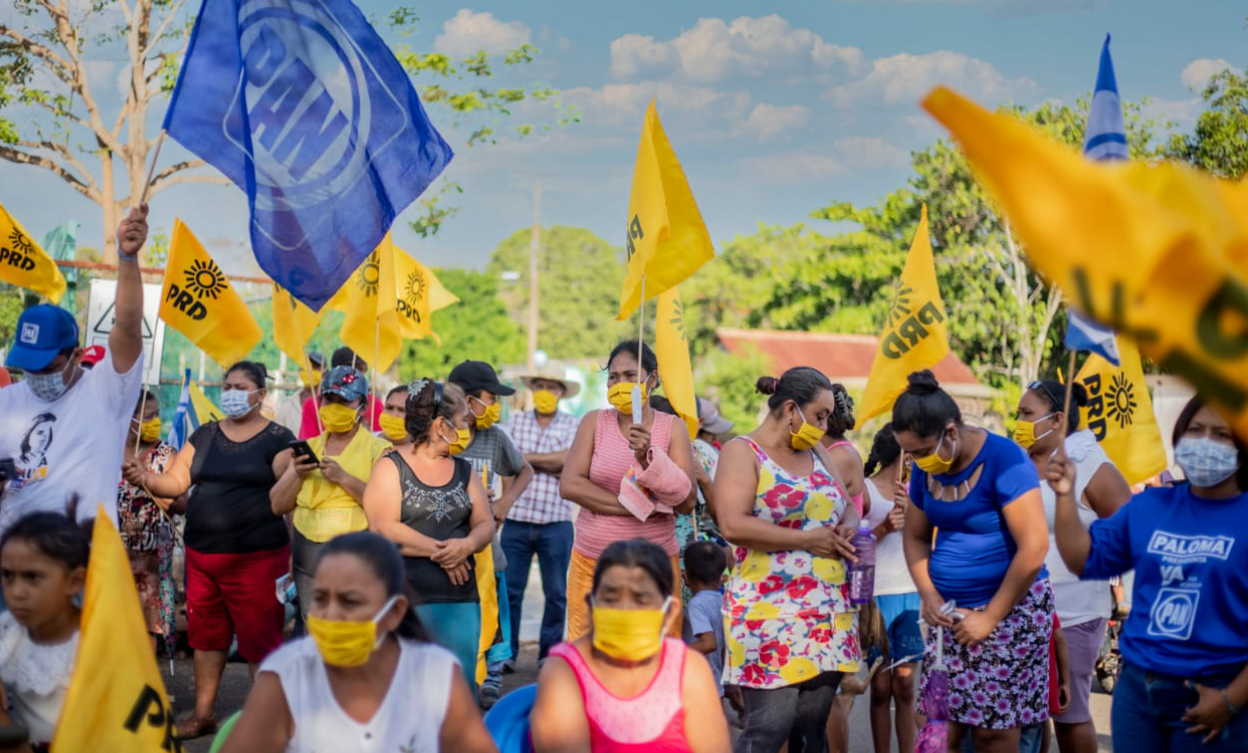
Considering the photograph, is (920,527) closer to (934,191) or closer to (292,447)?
(292,447)

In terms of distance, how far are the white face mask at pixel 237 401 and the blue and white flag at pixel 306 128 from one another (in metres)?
1.43

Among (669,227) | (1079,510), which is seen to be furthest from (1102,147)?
(669,227)

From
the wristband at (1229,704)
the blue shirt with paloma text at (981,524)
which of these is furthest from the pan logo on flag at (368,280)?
the wristband at (1229,704)

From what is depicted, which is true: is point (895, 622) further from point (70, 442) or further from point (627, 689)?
point (70, 442)

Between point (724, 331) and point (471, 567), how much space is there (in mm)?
34766

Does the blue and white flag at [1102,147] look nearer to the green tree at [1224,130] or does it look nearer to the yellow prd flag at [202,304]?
the yellow prd flag at [202,304]

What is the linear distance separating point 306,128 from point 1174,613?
404 cm

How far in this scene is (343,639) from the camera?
3357 mm

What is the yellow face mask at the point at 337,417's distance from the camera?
6816 millimetres

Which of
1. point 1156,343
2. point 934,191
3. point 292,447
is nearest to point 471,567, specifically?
point 292,447

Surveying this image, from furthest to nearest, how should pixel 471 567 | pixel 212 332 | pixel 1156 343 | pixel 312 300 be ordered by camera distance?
1. pixel 212 332
2. pixel 471 567
3. pixel 312 300
4. pixel 1156 343

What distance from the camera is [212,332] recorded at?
788cm

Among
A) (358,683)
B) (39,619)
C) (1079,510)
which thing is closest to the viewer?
(358,683)

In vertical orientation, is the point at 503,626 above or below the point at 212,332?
below
